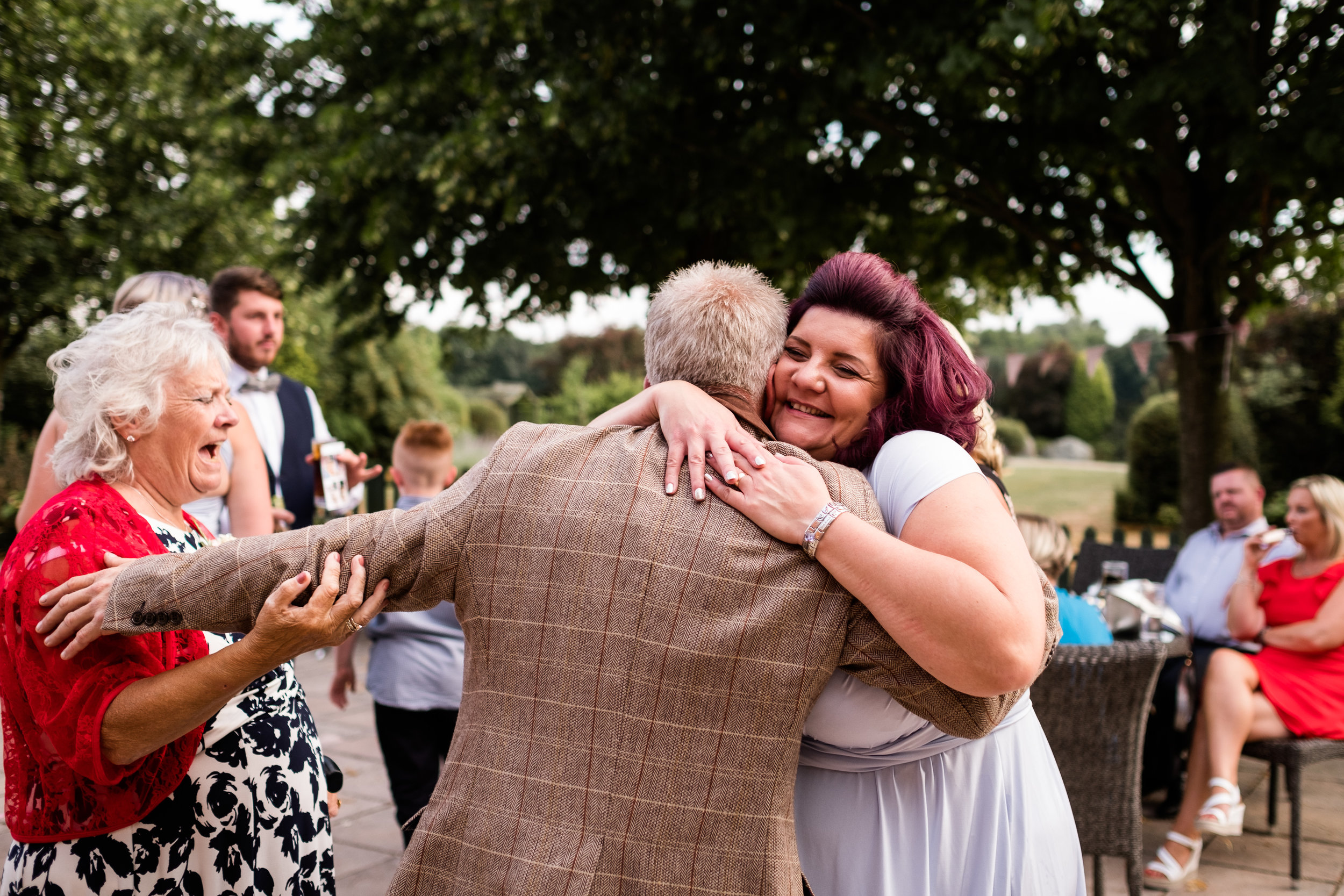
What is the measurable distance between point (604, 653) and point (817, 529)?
1.23 ft

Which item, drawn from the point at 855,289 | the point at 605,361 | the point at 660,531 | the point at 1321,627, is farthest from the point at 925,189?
the point at 605,361

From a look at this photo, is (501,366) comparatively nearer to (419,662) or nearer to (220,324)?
(220,324)

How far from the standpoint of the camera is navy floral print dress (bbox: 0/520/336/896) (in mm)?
1873

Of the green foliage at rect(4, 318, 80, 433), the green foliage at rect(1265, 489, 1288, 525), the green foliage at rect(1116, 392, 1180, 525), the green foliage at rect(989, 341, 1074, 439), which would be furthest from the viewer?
the green foliage at rect(4, 318, 80, 433)

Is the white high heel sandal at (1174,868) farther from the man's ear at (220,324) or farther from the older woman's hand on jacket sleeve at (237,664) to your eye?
the man's ear at (220,324)

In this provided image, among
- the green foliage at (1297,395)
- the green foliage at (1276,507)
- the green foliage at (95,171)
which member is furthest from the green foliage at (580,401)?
the green foliage at (1297,395)

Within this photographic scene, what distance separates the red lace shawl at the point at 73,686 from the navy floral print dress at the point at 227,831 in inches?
2.4

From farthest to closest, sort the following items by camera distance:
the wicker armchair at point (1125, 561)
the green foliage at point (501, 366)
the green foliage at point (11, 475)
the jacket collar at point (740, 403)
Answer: the green foliage at point (501, 366) → the green foliage at point (11, 475) → the wicker armchair at point (1125, 561) → the jacket collar at point (740, 403)

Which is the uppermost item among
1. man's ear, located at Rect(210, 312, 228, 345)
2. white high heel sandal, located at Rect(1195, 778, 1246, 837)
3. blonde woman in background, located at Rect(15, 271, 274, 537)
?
man's ear, located at Rect(210, 312, 228, 345)

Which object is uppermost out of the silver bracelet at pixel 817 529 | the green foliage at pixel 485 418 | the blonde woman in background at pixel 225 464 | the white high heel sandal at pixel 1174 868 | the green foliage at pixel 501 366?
the green foliage at pixel 501 366

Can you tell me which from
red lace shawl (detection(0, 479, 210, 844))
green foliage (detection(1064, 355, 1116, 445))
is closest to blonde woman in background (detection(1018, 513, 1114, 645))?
red lace shawl (detection(0, 479, 210, 844))

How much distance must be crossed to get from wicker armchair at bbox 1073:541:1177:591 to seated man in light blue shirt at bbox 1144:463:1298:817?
1.13 metres

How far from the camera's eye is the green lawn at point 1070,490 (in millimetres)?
16422

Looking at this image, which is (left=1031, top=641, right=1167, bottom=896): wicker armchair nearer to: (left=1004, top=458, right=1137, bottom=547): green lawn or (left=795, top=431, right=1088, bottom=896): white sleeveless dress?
(left=795, top=431, right=1088, bottom=896): white sleeveless dress
